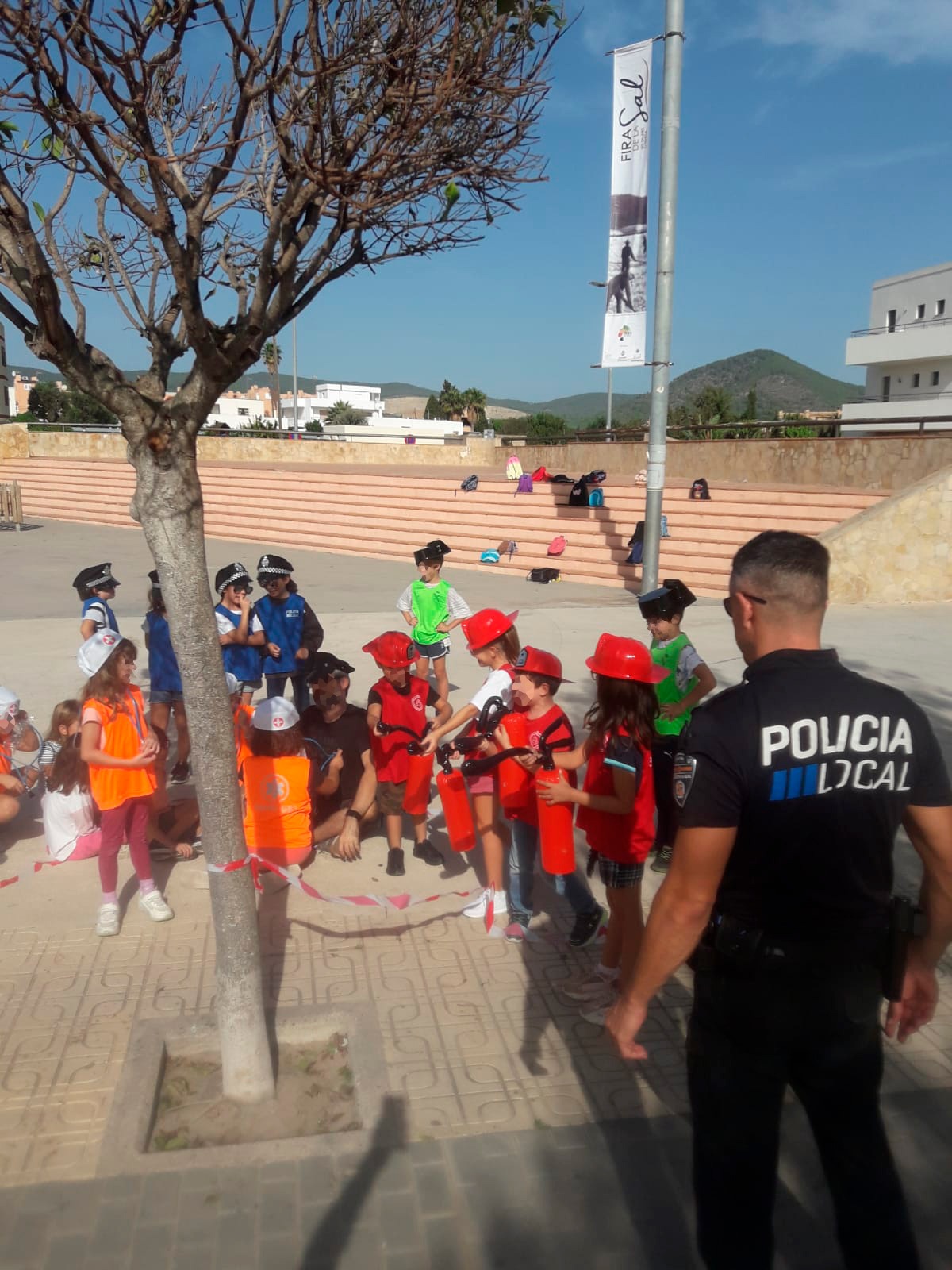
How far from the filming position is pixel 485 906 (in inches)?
176

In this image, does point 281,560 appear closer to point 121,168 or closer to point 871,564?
point 121,168

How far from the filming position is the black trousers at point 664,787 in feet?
14.4

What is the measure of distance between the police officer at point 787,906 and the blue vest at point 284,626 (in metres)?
4.52

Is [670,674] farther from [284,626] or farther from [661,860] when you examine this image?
[284,626]

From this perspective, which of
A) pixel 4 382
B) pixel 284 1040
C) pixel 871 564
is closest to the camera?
pixel 284 1040

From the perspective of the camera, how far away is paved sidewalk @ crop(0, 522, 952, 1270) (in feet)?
8.64

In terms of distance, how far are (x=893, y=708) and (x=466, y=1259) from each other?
1901mm

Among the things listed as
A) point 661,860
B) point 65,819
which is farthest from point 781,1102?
point 65,819

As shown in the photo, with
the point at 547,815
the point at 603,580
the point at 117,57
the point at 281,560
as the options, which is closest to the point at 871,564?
the point at 603,580

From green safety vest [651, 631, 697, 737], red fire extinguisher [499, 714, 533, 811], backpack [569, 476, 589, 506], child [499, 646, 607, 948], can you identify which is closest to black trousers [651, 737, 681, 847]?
green safety vest [651, 631, 697, 737]

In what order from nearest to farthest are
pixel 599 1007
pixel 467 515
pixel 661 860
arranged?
pixel 599 1007 → pixel 661 860 → pixel 467 515

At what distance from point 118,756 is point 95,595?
207 centimetres

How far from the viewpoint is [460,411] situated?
254 feet

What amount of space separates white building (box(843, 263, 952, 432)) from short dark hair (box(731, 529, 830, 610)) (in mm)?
40471
